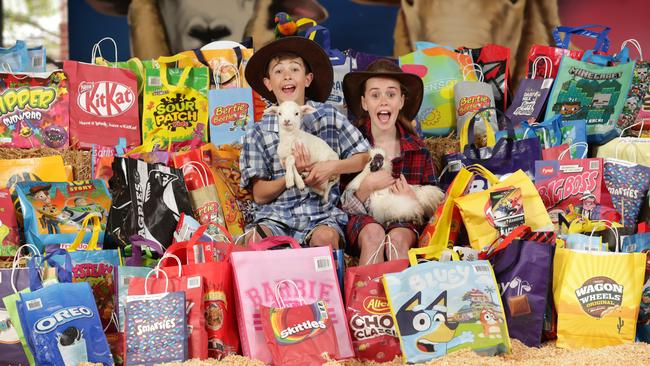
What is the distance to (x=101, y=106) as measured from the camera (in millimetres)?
4516

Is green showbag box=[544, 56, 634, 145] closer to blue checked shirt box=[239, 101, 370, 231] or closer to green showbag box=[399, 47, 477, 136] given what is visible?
green showbag box=[399, 47, 477, 136]

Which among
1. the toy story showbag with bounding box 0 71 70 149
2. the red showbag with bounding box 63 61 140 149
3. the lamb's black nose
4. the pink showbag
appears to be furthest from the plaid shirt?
the lamb's black nose

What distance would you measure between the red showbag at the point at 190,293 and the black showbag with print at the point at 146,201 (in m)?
0.49

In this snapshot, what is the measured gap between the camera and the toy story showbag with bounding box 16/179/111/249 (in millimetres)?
3680

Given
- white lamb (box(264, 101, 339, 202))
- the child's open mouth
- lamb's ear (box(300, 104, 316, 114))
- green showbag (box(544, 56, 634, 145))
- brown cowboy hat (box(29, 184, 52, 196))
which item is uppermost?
green showbag (box(544, 56, 634, 145))

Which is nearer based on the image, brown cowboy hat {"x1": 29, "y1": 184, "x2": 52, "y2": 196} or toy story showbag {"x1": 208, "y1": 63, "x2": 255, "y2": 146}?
brown cowboy hat {"x1": 29, "y1": 184, "x2": 52, "y2": 196}

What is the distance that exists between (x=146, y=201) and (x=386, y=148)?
1.29 metres

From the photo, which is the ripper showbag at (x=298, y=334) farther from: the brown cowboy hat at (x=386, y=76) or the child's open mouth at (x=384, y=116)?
the brown cowboy hat at (x=386, y=76)

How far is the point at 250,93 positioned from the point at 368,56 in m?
0.82

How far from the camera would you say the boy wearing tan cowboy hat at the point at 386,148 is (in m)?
3.84

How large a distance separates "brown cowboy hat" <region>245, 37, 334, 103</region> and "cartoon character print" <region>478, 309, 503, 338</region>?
166 cm

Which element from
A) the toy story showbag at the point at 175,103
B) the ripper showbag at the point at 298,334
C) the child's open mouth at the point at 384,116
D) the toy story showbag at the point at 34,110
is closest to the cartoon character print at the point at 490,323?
the ripper showbag at the point at 298,334

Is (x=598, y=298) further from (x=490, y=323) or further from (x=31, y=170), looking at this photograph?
(x=31, y=170)

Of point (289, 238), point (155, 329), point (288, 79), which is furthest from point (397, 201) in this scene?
point (155, 329)
